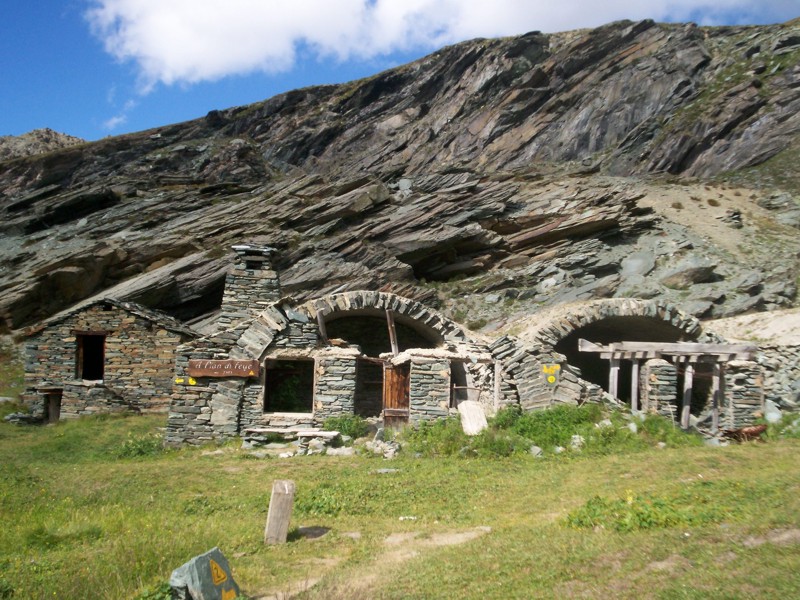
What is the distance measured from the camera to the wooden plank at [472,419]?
14.5 metres

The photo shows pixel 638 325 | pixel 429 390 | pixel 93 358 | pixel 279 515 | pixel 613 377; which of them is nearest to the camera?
pixel 279 515

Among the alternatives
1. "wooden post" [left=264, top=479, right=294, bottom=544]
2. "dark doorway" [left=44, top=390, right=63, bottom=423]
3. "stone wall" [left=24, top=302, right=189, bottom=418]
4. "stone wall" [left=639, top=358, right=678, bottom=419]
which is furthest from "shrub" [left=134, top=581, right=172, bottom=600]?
"dark doorway" [left=44, top=390, right=63, bottom=423]

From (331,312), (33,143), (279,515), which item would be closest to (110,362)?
(331,312)

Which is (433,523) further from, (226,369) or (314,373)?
(226,369)

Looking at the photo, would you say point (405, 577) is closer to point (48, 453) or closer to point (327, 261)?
point (48, 453)

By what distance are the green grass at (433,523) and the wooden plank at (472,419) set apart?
1.62 metres

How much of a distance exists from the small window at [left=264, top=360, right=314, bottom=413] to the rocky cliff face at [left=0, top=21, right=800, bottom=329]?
959 centimetres

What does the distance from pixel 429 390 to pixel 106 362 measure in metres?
12.2

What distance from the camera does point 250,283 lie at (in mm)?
19797

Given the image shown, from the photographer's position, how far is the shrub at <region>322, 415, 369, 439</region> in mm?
15766

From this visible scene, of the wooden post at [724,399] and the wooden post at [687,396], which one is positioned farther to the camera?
the wooden post at [687,396]

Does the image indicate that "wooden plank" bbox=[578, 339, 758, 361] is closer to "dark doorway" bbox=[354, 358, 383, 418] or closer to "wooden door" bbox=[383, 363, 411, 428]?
"wooden door" bbox=[383, 363, 411, 428]

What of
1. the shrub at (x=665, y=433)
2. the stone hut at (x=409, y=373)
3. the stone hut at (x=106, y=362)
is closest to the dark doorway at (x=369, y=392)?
the stone hut at (x=409, y=373)

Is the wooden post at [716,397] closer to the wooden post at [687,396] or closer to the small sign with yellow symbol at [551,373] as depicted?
the wooden post at [687,396]
